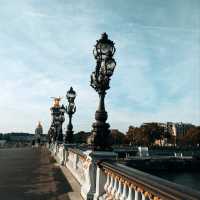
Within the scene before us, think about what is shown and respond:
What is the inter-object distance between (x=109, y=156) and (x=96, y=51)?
3.60 m

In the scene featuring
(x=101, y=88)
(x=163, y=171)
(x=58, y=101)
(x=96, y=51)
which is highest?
(x=58, y=101)

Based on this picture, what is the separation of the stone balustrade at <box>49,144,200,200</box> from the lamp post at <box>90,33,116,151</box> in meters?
0.47

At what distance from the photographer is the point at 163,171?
96.1 metres

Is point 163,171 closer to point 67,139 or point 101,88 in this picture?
point 67,139

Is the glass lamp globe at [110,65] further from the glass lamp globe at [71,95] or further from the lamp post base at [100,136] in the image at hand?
the glass lamp globe at [71,95]

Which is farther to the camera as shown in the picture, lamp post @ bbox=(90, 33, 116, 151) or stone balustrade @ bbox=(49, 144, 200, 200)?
lamp post @ bbox=(90, 33, 116, 151)

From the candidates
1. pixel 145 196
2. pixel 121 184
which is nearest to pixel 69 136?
pixel 121 184

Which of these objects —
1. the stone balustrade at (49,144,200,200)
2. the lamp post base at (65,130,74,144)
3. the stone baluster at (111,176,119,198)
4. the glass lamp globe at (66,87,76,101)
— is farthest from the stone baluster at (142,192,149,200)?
the lamp post base at (65,130,74,144)

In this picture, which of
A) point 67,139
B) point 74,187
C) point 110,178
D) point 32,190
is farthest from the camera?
point 67,139

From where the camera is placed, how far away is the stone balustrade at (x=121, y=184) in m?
4.92

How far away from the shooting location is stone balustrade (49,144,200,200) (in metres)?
4.92

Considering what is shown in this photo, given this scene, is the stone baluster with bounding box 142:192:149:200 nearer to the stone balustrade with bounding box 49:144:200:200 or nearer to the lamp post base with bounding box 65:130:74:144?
the stone balustrade with bounding box 49:144:200:200

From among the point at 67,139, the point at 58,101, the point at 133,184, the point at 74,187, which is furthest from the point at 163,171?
the point at 133,184

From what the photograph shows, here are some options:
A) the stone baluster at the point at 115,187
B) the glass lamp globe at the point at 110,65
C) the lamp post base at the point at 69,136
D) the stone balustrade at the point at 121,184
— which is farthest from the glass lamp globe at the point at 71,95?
the stone baluster at the point at 115,187
